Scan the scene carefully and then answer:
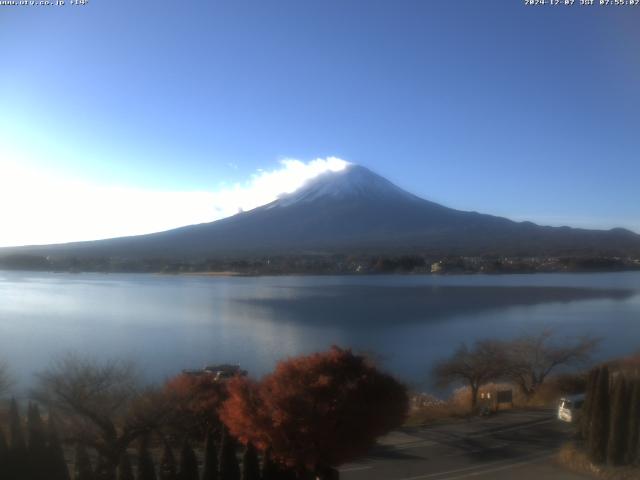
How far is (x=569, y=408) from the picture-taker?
6.87 meters

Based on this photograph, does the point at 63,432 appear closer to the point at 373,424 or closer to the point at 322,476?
the point at 322,476

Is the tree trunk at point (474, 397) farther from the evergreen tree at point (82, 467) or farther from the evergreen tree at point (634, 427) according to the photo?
the evergreen tree at point (82, 467)

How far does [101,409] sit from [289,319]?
413 inches

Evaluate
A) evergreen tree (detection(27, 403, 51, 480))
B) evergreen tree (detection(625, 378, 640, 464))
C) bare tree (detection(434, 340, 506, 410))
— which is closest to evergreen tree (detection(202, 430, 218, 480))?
evergreen tree (detection(27, 403, 51, 480))

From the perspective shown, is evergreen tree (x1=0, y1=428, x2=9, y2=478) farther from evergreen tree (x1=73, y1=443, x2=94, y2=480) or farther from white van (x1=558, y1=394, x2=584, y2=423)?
white van (x1=558, y1=394, x2=584, y2=423)

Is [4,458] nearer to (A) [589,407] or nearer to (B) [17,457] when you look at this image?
(B) [17,457]

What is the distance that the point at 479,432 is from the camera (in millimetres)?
6559

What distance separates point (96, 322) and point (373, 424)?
1311 centimetres

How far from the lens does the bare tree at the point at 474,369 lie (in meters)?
8.88

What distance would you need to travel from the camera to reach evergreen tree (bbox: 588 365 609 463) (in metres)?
5.11

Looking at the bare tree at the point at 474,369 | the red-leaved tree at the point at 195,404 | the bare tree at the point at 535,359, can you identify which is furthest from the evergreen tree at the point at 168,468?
the bare tree at the point at 535,359

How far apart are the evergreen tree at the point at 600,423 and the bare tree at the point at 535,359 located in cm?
379

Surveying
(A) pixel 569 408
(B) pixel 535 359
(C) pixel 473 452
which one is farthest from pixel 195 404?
(B) pixel 535 359

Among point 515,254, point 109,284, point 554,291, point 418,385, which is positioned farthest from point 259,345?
point 515,254
